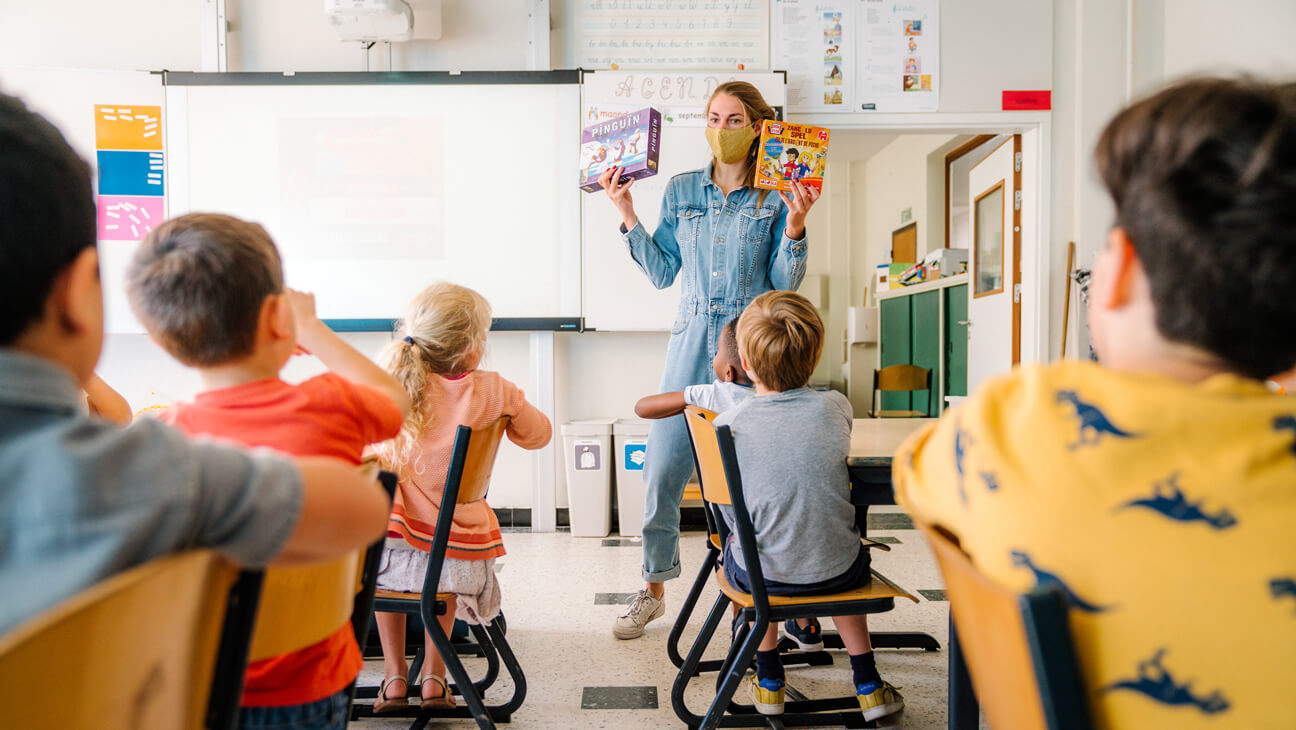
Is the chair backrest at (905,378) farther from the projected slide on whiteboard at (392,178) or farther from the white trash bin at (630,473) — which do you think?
the projected slide on whiteboard at (392,178)

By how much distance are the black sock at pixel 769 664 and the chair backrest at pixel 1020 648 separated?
102 cm

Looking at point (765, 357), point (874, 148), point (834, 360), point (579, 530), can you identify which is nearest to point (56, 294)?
point (765, 357)

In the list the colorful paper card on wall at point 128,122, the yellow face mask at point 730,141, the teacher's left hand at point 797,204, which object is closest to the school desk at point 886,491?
the teacher's left hand at point 797,204

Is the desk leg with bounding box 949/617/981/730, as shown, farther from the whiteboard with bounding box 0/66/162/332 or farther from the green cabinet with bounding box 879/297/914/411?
the green cabinet with bounding box 879/297/914/411

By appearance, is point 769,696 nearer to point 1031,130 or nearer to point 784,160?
point 784,160

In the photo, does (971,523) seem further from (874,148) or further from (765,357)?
(874,148)

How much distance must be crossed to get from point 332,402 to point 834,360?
8.04 m

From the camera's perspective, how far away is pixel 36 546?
1.37 ft

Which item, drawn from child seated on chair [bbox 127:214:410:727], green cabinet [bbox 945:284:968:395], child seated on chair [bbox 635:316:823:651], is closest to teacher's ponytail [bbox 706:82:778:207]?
child seated on chair [bbox 635:316:823:651]

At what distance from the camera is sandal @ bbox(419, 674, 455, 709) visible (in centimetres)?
167

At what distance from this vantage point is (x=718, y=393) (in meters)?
1.72

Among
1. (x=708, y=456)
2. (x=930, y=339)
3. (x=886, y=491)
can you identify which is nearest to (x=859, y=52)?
(x=886, y=491)

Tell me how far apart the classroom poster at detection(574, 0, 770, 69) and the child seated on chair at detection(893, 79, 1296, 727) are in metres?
3.10

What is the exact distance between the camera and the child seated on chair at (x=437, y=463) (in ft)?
5.29
